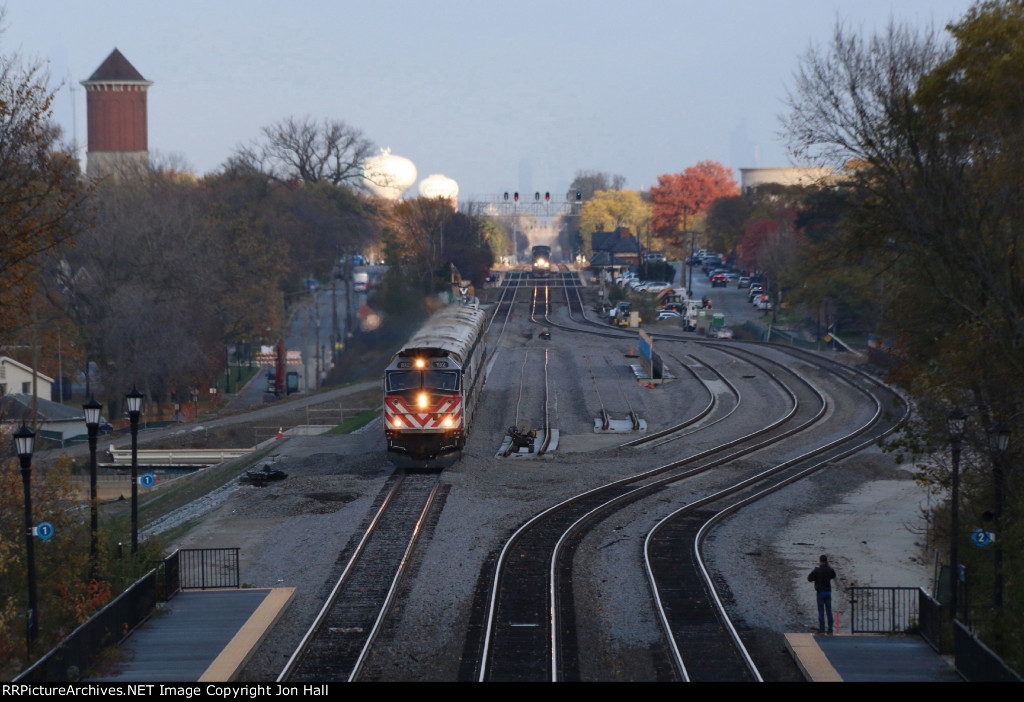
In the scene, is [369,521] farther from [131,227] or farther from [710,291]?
[710,291]

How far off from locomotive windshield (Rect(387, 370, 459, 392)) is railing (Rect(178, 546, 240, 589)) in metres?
8.27

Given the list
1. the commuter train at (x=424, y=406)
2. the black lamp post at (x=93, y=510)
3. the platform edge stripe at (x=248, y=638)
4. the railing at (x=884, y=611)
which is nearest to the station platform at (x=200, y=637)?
the platform edge stripe at (x=248, y=638)

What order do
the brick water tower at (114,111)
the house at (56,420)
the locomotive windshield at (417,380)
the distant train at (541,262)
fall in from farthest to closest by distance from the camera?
the distant train at (541,262), the brick water tower at (114,111), the house at (56,420), the locomotive windshield at (417,380)

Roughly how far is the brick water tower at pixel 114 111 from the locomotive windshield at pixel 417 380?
360ft

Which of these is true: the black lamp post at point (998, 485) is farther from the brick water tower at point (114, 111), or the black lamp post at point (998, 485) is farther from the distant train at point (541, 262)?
the brick water tower at point (114, 111)

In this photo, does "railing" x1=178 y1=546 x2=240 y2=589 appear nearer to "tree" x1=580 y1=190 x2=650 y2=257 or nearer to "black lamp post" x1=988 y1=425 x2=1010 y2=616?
"black lamp post" x1=988 y1=425 x2=1010 y2=616

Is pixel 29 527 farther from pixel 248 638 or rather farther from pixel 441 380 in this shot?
pixel 441 380

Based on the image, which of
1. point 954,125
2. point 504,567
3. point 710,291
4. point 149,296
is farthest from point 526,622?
point 710,291

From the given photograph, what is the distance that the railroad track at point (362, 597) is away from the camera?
16.0 metres

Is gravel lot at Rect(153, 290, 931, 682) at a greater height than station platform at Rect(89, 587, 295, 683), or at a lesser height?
lesser


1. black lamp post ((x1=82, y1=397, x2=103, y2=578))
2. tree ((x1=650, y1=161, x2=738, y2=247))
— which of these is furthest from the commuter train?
tree ((x1=650, y1=161, x2=738, y2=247))

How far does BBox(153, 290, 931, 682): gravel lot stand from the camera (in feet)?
56.9

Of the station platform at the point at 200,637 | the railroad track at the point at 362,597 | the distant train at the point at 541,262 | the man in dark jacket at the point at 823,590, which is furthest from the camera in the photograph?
the distant train at the point at 541,262

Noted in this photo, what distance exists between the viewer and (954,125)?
2247cm
